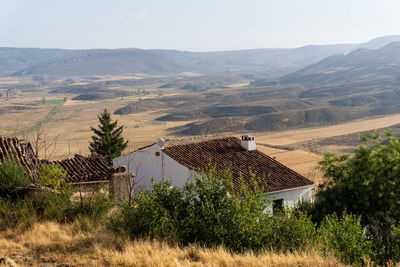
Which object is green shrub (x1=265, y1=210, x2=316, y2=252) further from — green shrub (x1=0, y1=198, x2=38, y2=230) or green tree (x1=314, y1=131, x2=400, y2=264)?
green tree (x1=314, y1=131, x2=400, y2=264)

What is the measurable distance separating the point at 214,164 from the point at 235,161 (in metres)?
1.44

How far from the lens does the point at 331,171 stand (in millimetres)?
19547

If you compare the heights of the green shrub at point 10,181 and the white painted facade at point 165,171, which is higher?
the green shrub at point 10,181

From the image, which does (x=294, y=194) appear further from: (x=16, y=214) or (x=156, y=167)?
(x=16, y=214)

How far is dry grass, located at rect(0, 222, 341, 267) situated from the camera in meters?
7.81

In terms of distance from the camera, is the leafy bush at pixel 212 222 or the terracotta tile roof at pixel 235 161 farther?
the terracotta tile roof at pixel 235 161

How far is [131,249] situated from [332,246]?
180 inches

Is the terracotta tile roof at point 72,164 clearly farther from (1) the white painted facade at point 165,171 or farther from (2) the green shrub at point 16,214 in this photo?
(2) the green shrub at point 16,214

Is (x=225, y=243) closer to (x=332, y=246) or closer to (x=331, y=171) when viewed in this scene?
(x=332, y=246)

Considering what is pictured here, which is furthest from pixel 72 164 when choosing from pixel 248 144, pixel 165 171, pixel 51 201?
pixel 51 201

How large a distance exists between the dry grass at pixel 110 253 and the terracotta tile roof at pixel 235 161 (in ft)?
40.5

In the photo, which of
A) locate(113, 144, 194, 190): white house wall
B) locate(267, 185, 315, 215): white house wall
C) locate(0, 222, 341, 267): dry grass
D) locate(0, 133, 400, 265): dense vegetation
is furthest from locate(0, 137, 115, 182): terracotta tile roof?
locate(0, 222, 341, 267): dry grass

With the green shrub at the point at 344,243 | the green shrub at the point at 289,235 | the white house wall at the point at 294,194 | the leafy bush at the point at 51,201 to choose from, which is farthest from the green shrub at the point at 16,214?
the white house wall at the point at 294,194

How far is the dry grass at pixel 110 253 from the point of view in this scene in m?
7.81
